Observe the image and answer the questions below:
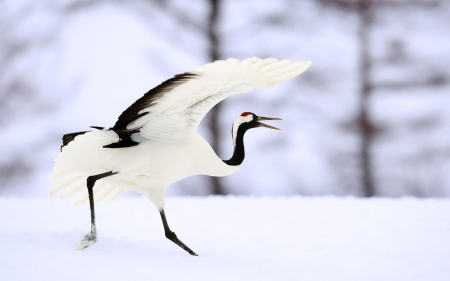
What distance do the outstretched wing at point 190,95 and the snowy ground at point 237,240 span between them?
2.23 ft

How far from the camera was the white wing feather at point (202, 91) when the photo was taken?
3049mm

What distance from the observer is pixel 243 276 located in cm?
293

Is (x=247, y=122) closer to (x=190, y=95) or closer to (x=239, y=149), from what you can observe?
(x=239, y=149)

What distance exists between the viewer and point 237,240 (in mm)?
3883

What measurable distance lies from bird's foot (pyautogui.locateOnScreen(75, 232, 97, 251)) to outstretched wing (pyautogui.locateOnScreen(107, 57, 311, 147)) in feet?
1.76

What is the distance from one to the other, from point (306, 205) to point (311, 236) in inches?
49.0

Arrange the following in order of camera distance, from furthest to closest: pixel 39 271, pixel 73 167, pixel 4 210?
pixel 4 210, pixel 73 167, pixel 39 271

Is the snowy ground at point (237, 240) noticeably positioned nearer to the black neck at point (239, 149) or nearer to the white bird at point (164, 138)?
the white bird at point (164, 138)

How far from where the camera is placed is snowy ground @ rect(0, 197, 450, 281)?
2941mm

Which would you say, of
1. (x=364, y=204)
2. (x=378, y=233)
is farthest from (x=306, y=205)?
(x=378, y=233)

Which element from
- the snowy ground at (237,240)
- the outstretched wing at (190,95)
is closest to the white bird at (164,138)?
the outstretched wing at (190,95)

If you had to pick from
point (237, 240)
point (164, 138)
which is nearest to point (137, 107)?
point (164, 138)

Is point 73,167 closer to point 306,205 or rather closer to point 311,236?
point 311,236

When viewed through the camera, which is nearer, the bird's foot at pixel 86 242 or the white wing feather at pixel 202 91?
the white wing feather at pixel 202 91
